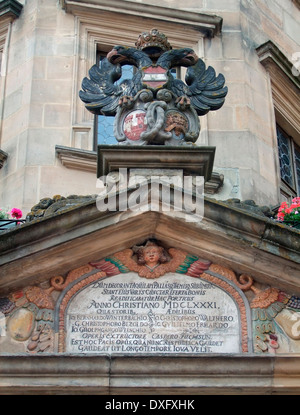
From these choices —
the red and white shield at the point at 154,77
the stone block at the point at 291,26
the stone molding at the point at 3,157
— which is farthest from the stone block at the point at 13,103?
the stone block at the point at 291,26

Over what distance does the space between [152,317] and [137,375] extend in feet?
2.27

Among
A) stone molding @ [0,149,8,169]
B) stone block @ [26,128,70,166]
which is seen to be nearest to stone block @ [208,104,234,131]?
stone block @ [26,128,70,166]

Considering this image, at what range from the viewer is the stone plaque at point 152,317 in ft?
34.8

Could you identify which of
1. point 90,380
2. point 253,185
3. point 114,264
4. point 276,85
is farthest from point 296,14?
point 90,380

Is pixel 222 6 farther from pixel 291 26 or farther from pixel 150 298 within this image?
pixel 150 298

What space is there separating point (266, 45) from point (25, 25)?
3681mm

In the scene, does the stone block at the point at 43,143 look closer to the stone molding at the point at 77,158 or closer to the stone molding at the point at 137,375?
the stone molding at the point at 77,158

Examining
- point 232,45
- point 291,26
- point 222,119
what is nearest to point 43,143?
point 222,119

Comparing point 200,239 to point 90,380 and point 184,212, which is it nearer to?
point 184,212

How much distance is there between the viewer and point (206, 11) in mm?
16359

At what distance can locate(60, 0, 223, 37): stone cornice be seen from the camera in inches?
630

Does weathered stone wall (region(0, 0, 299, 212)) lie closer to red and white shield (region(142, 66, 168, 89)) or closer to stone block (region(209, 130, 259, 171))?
stone block (region(209, 130, 259, 171))

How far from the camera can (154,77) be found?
1230 centimetres

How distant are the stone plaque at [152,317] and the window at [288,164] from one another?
5035 millimetres
